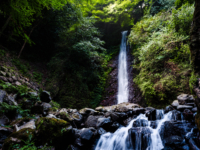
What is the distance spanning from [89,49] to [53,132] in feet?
25.3

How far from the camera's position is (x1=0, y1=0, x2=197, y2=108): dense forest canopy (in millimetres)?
6438

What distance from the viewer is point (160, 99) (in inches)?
250

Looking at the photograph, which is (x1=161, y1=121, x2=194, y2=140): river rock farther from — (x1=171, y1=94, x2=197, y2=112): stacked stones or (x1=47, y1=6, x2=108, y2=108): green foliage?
(x1=47, y1=6, x2=108, y2=108): green foliage

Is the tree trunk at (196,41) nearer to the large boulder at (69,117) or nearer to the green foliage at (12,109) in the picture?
the large boulder at (69,117)

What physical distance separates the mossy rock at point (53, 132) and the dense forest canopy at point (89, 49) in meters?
3.88

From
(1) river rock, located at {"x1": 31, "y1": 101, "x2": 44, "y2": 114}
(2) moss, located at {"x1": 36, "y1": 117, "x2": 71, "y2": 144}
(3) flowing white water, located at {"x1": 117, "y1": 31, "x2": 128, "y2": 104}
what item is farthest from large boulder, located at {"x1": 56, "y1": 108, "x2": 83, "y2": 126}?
(3) flowing white water, located at {"x1": 117, "y1": 31, "x2": 128, "y2": 104}

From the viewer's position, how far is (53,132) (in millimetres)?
3191

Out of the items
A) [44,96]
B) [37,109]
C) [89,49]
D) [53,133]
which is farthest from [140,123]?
[89,49]

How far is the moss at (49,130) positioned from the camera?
3001 millimetres

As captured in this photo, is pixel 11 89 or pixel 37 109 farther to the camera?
pixel 11 89

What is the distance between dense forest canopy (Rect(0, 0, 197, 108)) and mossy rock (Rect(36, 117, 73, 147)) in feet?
12.7

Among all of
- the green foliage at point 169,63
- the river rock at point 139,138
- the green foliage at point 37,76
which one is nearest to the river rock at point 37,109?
the river rock at point 139,138

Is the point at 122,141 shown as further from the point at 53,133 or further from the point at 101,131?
the point at 53,133

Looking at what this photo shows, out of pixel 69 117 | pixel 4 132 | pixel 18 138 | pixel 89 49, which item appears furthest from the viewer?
pixel 89 49
